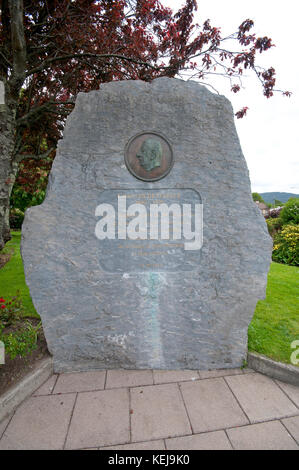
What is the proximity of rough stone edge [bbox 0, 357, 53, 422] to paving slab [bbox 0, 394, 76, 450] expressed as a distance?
0.07 meters

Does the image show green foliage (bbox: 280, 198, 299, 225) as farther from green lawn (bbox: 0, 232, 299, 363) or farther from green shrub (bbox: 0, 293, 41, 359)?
green shrub (bbox: 0, 293, 41, 359)

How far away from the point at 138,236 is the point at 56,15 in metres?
3.85

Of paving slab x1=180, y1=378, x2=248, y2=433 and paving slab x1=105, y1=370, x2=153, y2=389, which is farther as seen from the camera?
paving slab x1=105, y1=370, x2=153, y2=389

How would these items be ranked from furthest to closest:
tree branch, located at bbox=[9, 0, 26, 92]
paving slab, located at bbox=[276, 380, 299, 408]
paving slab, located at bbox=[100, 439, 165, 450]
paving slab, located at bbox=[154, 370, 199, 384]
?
tree branch, located at bbox=[9, 0, 26, 92], paving slab, located at bbox=[154, 370, 199, 384], paving slab, located at bbox=[276, 380, 299, 408], paving slab, located at bbox=[100, 439, 165, 450]

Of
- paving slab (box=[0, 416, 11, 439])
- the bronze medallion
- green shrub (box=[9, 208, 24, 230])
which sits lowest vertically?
paving slab (box=[0, 416, 11, 439])

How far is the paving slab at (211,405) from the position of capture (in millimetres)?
1900

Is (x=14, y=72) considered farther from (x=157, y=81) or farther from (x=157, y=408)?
(x=157, y=408)

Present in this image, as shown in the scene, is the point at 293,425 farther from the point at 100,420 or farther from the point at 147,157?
the point at 147,157

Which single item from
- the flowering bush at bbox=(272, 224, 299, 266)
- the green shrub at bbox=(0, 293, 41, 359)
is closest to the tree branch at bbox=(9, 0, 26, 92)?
the green shrub at bbox=(0, 293, 41, 359)

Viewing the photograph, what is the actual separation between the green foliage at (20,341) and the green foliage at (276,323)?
2516 millimetres

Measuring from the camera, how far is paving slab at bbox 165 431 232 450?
1719mm

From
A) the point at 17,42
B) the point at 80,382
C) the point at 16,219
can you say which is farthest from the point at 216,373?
the point at 16,219

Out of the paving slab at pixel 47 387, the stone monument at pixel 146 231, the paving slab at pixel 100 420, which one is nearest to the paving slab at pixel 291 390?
the stone monument at pixel 146 231
